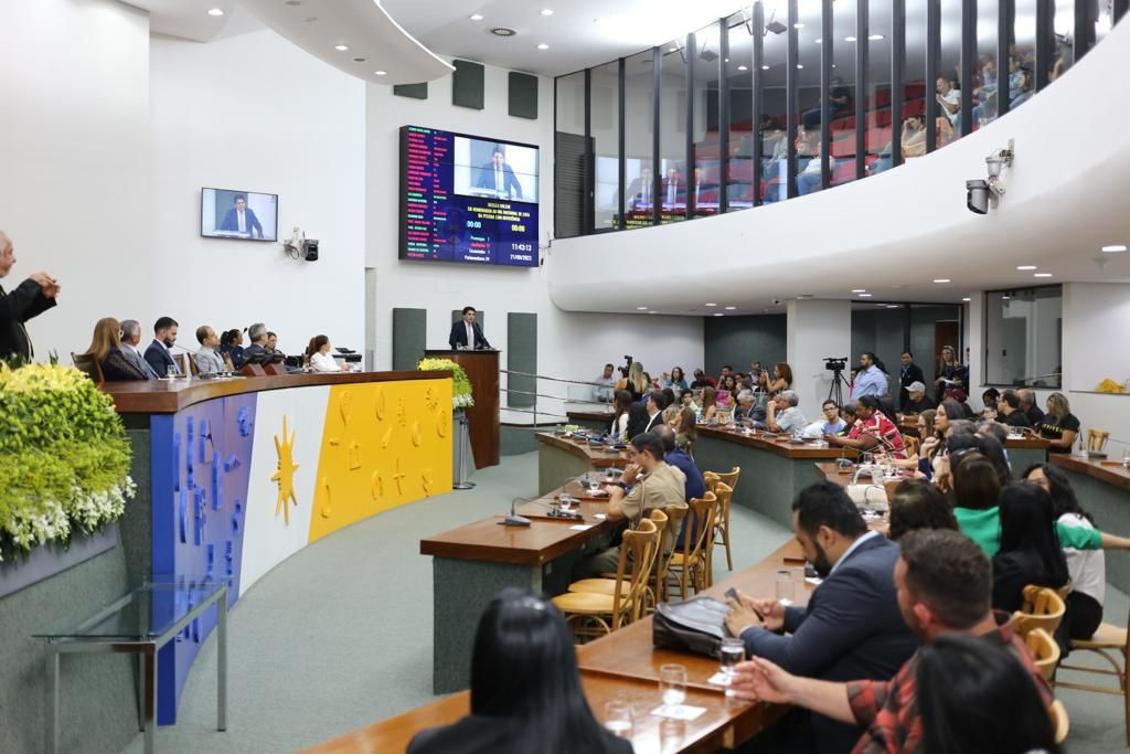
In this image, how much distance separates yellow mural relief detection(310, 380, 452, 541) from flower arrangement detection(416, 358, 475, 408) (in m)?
0.48

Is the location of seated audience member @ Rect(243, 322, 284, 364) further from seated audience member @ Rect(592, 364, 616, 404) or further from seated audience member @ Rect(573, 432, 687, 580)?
seated audience member @ Rect(592, 364, 616, 404)

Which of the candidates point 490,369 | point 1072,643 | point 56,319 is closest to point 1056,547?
point 1072,643

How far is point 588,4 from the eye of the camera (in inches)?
621

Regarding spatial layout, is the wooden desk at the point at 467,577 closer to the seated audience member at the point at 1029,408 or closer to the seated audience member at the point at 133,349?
the seated audience member at the point at 133,349

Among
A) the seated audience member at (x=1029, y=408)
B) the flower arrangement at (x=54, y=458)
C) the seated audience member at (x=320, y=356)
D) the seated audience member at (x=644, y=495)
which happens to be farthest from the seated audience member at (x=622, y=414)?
the flower arrangement at (x=54, y=458)

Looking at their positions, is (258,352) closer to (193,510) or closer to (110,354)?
(110,354)

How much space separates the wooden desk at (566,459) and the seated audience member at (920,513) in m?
5.60

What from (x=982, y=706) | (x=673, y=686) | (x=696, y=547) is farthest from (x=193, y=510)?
(x=982, y=706)

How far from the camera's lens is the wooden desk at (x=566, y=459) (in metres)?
9.48

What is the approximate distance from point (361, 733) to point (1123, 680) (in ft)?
11.8

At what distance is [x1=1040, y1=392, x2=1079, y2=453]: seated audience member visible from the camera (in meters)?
10.2

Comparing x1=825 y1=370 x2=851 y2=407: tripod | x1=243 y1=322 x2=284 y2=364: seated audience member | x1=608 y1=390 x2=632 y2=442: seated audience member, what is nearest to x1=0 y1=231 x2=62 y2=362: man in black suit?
x1=243 y1=322 x2=284 y2=364: seated audience member

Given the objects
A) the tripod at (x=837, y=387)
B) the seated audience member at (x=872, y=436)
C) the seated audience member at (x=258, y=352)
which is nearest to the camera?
the seated audience member at (x=258, y=352)

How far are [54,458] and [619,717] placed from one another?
228cm
